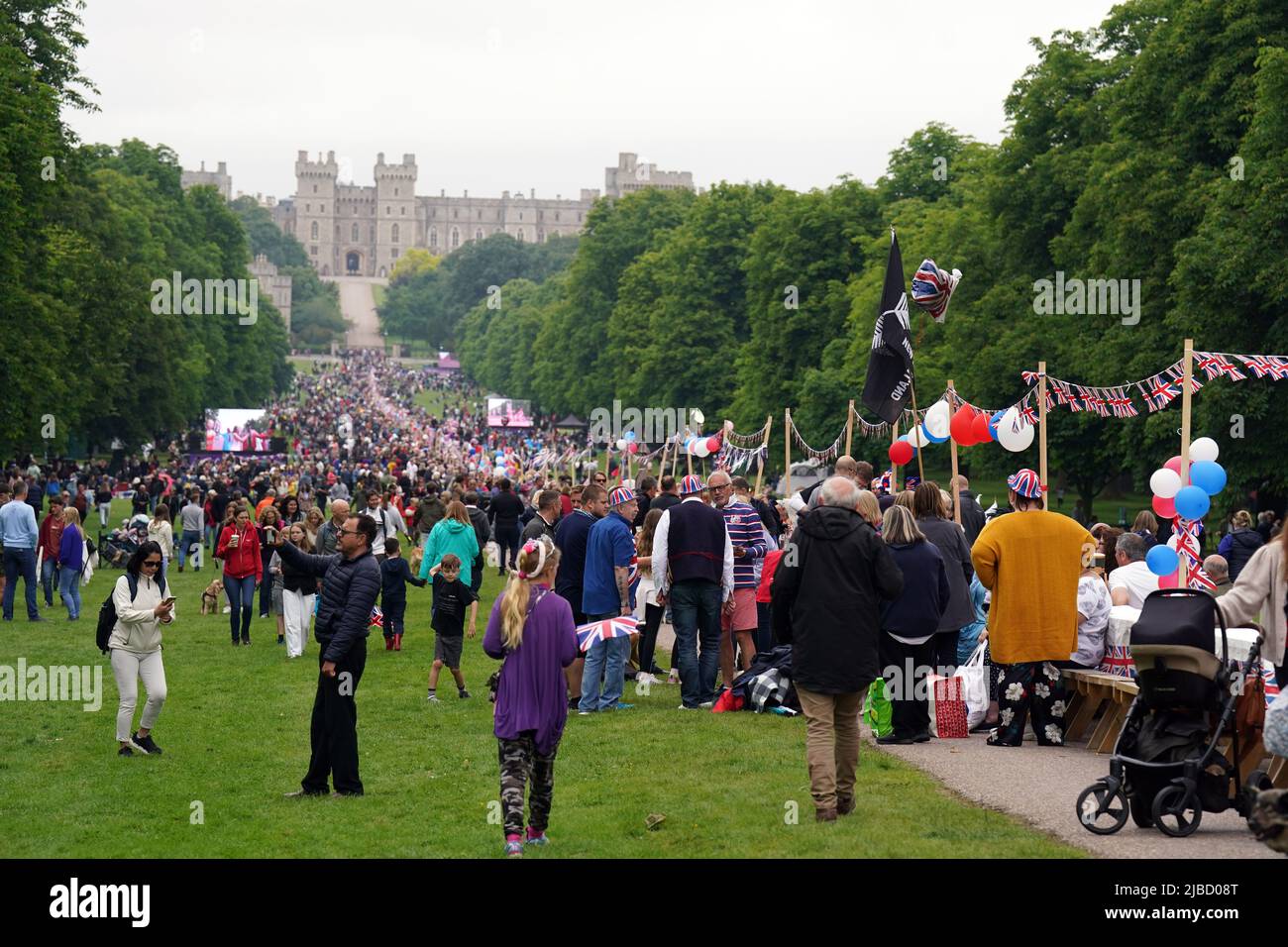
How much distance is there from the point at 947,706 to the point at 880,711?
1.53 ft

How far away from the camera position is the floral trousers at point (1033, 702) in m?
12.7

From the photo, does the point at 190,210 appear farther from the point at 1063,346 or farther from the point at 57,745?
the point at 57,745

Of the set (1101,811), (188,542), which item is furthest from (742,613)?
(188,542)

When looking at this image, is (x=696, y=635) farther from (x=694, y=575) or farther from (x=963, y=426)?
(x=963, y=426)

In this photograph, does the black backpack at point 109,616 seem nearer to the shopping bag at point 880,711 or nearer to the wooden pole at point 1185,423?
the shopping bag at point 880,711

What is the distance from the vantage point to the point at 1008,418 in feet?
70.3

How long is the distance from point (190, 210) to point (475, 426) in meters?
16.9

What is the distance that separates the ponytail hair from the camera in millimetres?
10062

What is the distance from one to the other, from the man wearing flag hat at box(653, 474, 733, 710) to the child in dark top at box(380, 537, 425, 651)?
5379 mm

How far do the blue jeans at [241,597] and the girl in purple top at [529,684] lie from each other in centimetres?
1220

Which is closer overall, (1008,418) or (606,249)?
(1008,418)

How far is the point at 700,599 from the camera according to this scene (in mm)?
14727

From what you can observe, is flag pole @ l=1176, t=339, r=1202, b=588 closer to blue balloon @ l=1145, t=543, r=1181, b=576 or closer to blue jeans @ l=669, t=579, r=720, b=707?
blue balloon @ l=1145, t=543, r=1181, b=576
